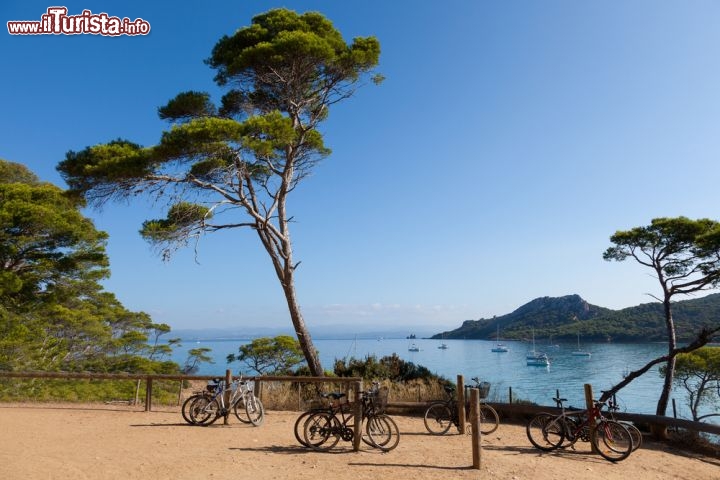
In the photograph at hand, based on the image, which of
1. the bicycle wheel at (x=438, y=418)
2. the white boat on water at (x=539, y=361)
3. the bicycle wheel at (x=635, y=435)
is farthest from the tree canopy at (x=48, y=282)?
the white boat on water at (x=539, y=361)

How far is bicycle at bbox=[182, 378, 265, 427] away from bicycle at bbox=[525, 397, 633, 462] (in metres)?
5.44

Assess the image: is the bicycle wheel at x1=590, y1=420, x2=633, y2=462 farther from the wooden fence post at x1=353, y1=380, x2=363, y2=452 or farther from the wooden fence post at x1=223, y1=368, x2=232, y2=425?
the wooden fence post at x1=223, y1=368, x2=232, y2=425

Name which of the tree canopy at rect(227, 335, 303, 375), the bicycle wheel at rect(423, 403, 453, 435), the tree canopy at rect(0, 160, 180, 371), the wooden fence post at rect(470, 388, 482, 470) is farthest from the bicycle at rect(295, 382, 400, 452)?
the tree canopy at rect(227, 335, 303, 375)

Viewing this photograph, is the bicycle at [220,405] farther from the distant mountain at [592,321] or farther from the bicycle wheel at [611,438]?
the distant mountain at [592,321]

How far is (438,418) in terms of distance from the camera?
8.70 metres

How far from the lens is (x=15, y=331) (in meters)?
13.6

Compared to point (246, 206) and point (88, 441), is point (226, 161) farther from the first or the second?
point (88, 441)

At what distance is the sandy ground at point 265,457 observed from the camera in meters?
5.75

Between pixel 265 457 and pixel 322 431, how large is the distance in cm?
96

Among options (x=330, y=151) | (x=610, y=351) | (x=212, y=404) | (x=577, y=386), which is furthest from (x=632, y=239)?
(x=610, y=351)

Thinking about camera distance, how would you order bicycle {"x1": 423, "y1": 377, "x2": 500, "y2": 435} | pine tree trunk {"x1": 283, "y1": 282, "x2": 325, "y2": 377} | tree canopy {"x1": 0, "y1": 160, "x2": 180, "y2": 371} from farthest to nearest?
tree canopy {"x1": 0, "y1": 160, "x2": 180, "y2": 371}
pine tree trunk {"x1": 283, "y1": 282, "x2": 325, "y2": 377}
bicycle {"x1": 423, "y1": 377, "x2": 500, "y2": 435}

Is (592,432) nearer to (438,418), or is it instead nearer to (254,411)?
(438,418)

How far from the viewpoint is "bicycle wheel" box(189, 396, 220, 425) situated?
892cm

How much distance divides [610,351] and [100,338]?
69866 mm
